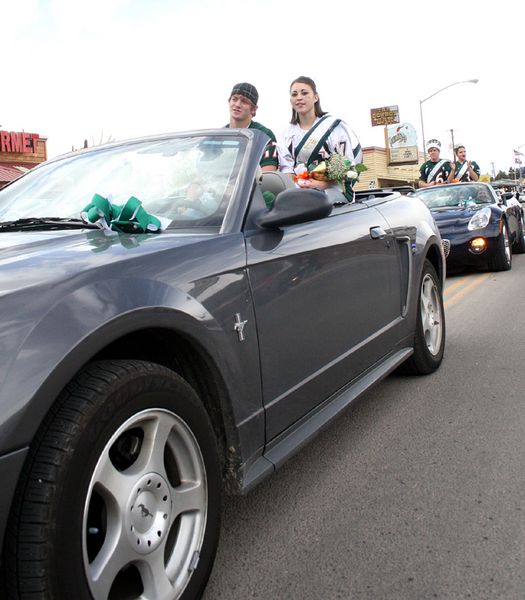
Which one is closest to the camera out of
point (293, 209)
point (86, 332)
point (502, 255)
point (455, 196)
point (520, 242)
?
point (86, 332)

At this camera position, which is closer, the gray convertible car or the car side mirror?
the gray convertible car

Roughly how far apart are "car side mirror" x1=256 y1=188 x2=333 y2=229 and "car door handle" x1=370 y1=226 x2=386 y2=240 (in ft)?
3.24

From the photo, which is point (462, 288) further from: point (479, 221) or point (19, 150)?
point (19, 150)

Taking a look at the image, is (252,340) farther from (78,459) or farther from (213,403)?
(78,459)

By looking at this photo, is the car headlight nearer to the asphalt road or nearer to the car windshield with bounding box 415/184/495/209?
the car windshield with bounding box 415/184/495/209

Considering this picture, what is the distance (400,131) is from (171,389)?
48664 mm

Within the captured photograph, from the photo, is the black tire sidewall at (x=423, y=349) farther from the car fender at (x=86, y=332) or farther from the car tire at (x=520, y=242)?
the car tire at (x=520, y=242)

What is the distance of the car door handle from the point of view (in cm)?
353

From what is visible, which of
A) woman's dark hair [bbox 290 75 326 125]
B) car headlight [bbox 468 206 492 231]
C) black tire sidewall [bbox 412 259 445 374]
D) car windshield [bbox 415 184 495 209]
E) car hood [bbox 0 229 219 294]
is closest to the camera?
car hood [bbox 0 229 219 294]

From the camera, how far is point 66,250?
1.97 meters

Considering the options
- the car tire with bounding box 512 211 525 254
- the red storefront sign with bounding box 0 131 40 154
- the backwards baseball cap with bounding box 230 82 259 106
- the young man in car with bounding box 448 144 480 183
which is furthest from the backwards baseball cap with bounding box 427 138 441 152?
the red storefront sign with bounding box 0 131 40 154

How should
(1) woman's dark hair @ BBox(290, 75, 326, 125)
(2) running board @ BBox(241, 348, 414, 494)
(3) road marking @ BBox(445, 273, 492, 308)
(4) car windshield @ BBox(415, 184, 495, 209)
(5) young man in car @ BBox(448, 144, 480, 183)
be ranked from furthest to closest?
(5) young man in car @ BBox(448, 144, 480, 183) → (4) car windshield @ BBox(415, 184, 495, 209) → (3) road marking @ BBox(445, 273, 492, 308) → (1) woman's dark hair @ BBox(290, 75, 326, 125) → (2) running board @ BBox(241, 348, 414, 494)

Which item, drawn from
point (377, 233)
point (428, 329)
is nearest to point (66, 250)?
point (377, 233)

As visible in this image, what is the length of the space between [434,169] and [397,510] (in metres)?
12.6
